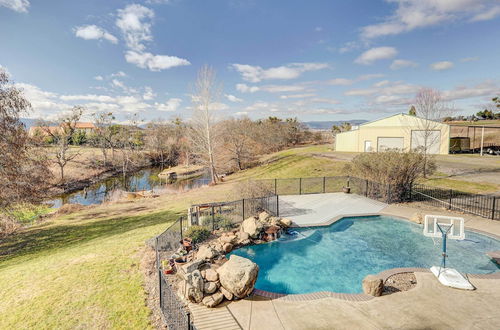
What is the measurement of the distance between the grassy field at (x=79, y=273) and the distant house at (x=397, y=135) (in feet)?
56.5

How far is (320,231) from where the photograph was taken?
12625 mm

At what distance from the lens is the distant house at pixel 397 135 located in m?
32.1

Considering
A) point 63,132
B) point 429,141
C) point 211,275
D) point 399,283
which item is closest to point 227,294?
point 211,275

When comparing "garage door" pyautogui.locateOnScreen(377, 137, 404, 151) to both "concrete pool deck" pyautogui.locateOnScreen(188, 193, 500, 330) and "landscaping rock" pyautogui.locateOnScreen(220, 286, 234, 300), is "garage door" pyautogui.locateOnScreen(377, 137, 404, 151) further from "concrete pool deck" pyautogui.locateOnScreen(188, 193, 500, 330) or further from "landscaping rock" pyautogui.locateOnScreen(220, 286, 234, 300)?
"landscaping rock" pyautogui.locateOnScreen(220, 286, 234, 300)

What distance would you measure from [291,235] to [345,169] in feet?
31.3

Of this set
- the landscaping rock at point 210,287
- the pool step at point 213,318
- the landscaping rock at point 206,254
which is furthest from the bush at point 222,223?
the pool step at point 213,318

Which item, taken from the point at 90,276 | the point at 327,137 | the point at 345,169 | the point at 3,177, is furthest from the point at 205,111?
the point at 327,137

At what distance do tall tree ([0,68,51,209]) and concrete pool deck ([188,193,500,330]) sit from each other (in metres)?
13.0

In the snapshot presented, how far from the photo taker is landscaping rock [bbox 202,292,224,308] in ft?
21.6

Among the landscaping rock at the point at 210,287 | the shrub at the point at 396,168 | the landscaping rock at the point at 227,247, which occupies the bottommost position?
the landscaping rock at the point at 227,247

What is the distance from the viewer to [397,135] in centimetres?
3456

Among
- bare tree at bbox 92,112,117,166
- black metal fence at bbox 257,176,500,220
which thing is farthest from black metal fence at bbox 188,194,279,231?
bare tree at bbox 92,112,117,166

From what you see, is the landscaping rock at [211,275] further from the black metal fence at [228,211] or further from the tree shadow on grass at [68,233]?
the tree shadow on grass at [68,233]

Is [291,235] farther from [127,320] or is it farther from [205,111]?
[205,111]
